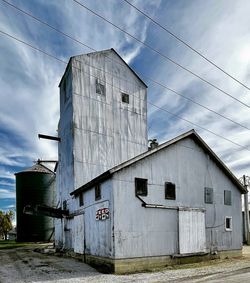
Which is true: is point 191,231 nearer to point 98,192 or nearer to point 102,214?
→ point 102,214

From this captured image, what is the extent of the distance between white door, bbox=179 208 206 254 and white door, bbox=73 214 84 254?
214 inches

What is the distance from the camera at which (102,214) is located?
1584 centimetres

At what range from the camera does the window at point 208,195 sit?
18969mm

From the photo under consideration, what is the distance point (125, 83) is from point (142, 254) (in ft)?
49.5

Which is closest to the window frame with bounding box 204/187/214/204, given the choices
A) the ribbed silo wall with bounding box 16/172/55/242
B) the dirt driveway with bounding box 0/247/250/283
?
the dirt driveway with bounding box 0/247/250/283

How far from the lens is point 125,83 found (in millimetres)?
27000

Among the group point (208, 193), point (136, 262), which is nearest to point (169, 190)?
point (208, 193)

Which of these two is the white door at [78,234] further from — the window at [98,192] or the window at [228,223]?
the window at [228,223]

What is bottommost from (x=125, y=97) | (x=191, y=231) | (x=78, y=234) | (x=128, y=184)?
(x=78, y=234)

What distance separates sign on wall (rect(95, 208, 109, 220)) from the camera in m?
15.4

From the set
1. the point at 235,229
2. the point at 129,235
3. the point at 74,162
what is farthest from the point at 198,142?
the point at 74,162

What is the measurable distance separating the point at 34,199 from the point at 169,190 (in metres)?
26.6

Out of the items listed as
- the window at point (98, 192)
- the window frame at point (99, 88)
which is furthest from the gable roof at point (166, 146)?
the window frame at point (99, 88)

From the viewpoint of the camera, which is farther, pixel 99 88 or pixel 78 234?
pixel 99 88
